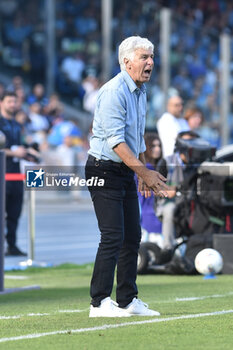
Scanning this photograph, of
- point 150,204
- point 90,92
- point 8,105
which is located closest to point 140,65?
point 150,204

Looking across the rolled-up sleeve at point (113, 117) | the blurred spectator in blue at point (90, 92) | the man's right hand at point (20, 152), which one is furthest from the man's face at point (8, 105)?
the blurred spectator in blue at point (90, 92)

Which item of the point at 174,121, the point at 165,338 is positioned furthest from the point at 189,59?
the point at 165,338

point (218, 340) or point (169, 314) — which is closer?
point (218, 340)

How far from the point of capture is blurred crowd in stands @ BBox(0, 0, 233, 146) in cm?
2822

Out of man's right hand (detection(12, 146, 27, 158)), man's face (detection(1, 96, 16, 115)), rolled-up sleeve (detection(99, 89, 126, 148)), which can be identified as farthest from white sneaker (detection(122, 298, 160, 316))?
man's face (detection(1, 96, 16, 115))

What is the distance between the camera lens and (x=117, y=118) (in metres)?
7.55

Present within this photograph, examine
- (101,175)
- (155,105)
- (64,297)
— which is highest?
(155,105)

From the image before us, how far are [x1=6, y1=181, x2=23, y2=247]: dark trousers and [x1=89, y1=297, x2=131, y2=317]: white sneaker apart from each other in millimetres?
6116

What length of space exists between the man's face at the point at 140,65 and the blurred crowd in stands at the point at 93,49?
64.6 feet

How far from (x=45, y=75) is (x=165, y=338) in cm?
2373

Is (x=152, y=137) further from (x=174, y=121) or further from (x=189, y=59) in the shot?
(x=189, y=59)

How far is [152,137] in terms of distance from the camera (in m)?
12.9

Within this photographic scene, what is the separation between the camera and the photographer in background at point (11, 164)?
1373 cm

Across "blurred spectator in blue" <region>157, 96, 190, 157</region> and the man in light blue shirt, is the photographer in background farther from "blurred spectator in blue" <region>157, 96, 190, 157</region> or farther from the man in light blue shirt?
the man in light blue shirt
